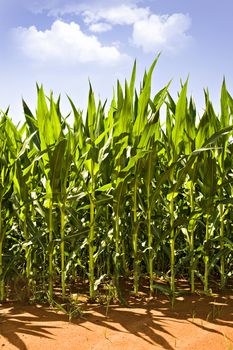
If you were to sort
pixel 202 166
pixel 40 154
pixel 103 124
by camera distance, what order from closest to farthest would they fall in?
pixel 40 154
pixel 202 166
pixel 103 124

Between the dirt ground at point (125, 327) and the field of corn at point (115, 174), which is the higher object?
the field of corn at point (115, 174)

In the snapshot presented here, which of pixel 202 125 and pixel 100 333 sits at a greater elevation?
pixel 202 125

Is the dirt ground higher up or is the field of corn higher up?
the field of corn

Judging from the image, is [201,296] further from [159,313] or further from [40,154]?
[40,154]

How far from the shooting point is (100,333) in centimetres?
283

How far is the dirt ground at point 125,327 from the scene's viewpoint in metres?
2.68

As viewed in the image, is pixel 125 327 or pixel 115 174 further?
pixel 115 174

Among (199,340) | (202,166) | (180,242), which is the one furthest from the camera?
(180,242)

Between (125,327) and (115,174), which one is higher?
(115,174)

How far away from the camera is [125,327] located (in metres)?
2.91

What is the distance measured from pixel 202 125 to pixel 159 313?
1.51m

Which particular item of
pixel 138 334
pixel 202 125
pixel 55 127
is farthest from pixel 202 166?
pixel 138 334

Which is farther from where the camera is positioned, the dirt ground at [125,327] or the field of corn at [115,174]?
the field of corn at [115,174]

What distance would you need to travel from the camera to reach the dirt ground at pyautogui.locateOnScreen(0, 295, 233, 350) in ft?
8.80
